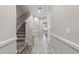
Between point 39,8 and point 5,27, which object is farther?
point 39,8

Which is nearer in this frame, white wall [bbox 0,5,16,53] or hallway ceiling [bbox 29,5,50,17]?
white wall [bbox 0,5,16,53]

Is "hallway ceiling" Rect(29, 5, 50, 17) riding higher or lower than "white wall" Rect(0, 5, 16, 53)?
higher

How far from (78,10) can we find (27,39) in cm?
348

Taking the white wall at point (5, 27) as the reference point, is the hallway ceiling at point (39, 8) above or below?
above

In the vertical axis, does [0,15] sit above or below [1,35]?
above

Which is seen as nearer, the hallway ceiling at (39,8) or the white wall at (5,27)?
the white wall at (5,27)

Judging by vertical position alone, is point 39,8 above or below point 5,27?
above
